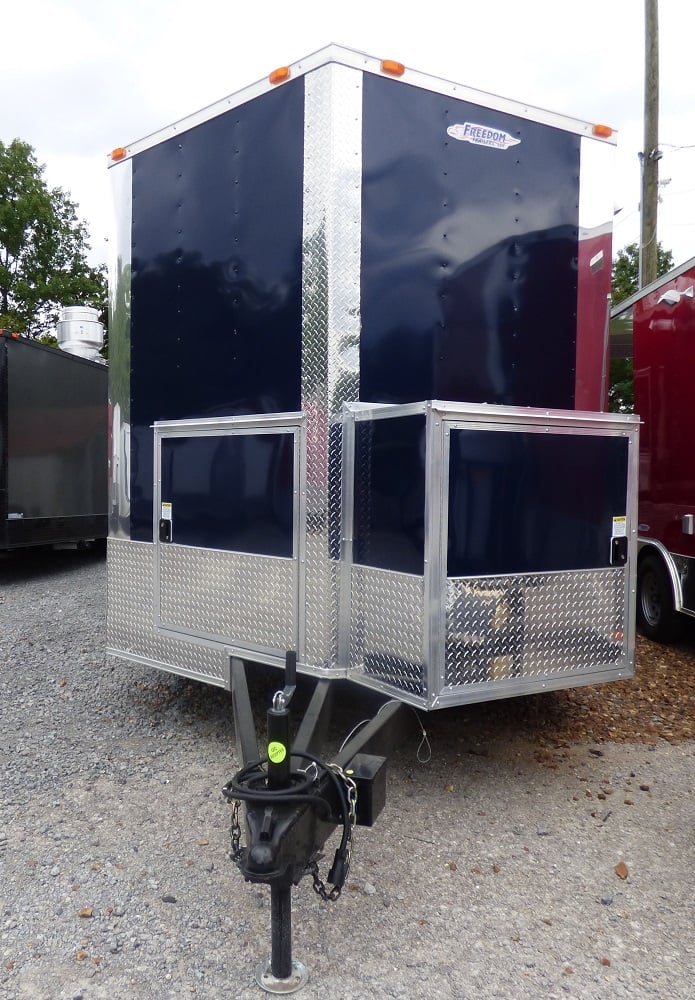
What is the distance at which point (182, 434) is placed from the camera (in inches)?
160

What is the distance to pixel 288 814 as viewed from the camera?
2312mm

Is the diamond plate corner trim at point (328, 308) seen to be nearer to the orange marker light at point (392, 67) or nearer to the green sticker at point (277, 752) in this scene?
the orange marker light at point (392, 67)

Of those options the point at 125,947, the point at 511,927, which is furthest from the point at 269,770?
the point at 511,927

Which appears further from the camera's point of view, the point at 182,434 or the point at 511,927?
the point at 182,434

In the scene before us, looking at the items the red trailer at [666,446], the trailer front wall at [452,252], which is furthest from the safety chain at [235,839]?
the red trailer at [666,446]

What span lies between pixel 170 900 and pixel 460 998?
1.04 metres

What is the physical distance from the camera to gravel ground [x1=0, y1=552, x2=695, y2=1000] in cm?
235

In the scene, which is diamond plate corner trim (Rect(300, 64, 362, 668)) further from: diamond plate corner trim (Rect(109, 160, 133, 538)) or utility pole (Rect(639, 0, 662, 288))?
utility pole (Rect(639, 0, 662, 288))

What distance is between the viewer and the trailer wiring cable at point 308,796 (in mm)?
2303

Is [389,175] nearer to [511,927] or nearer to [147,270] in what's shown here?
[147,270]

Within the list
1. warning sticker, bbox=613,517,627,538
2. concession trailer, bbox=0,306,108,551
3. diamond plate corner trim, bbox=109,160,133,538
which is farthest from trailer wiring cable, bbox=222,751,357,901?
concession trailer, bbox=0,306,108,551

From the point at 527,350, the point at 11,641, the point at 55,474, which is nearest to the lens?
the point at 527,350

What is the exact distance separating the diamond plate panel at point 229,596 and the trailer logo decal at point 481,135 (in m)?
2.08

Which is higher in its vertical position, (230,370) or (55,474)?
(230,370)
